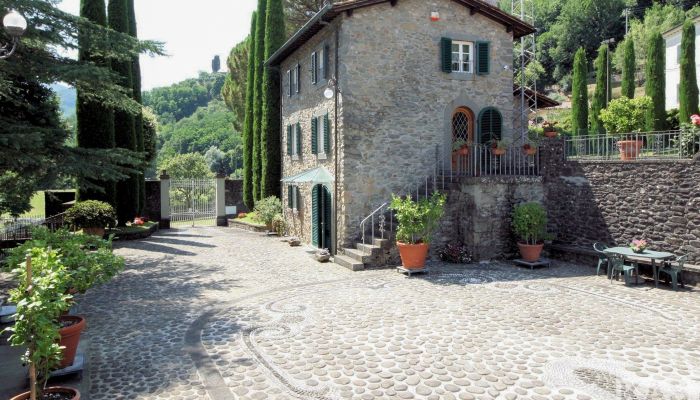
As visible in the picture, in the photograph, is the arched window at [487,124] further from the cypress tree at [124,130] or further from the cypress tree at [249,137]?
the cypress tree at [249,137]

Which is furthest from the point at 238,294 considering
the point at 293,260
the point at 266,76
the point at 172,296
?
the point at 266,76

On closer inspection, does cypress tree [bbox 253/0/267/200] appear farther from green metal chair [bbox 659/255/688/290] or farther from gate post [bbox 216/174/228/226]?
green metal chair [bbox 659/255/688/290]

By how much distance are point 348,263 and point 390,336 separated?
5504 millimetres

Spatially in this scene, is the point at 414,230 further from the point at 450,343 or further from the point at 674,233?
the point at 674,233

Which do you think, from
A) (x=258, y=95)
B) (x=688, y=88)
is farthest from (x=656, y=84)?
(x=258, y=95)

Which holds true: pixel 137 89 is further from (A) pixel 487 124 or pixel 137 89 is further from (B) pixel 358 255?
(A) pixel 487 124

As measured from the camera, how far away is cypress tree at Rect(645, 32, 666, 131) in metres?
27.2

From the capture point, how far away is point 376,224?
45.9ft

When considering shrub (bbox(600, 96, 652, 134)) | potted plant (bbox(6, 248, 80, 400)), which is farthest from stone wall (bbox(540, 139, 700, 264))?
potted plant (bbox(6, 248, 80, 400))

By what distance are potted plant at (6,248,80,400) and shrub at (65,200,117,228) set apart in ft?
42.8

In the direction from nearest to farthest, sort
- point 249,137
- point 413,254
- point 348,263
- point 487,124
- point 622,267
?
point 622,267, point 413,254, point 348,263, point 487,124, point 249,137

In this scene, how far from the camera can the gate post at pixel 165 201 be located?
23375mm

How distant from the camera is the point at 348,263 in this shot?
12703 mm

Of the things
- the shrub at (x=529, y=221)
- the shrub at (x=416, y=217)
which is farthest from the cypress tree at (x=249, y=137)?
the shrub at (x=529, y=221)
